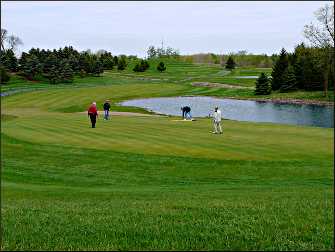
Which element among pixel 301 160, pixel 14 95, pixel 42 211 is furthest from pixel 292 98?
pixel 42 211

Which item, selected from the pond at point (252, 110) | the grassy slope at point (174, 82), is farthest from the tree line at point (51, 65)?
the pond at point (252, 110)

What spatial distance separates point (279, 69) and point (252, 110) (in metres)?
26.5

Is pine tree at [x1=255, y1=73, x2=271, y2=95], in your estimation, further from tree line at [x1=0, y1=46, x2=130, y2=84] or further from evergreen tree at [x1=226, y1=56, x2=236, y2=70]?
evergreen tree at [x1=226, y1=56, x2=236, y2=70]

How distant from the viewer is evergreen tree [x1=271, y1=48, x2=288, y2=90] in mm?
92188

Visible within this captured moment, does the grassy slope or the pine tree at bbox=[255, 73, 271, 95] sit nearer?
the grassy slope

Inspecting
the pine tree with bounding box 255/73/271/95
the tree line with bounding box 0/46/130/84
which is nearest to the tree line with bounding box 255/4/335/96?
the pine tree with bounding box 255/73/271/95

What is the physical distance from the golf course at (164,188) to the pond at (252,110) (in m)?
25.7

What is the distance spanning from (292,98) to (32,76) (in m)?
51.2

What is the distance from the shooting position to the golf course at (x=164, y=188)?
8.03 metres

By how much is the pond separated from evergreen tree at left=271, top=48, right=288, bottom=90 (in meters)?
11.7

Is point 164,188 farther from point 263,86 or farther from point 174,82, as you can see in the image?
Result: point 174,82

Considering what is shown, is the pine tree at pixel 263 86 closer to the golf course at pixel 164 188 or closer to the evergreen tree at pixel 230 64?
the golf course at pixel 164 188

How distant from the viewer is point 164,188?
17.1m

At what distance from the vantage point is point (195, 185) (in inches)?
704
